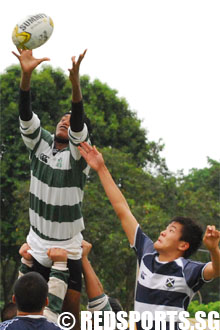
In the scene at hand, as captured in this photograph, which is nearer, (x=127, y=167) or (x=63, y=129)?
(x=63, y=129)

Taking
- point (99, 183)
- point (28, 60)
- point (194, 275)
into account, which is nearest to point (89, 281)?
point (194, 275)

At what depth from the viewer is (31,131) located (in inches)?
213

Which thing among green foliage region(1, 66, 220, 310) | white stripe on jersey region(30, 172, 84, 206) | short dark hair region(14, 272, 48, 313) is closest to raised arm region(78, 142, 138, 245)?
white stripe on jersey region(30, 172, 84, 206)

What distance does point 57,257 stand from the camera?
16.9ft

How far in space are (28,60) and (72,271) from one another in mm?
1668

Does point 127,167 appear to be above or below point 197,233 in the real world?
above

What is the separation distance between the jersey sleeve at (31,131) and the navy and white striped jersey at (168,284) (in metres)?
1.43

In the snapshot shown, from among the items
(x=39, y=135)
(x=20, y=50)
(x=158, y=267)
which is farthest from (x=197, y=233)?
(x=20, y=50)

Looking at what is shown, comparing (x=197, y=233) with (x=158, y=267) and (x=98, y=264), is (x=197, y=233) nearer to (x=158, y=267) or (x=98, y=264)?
(x=158, y=267)

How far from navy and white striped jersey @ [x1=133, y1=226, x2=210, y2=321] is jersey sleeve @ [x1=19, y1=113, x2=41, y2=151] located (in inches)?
56.2

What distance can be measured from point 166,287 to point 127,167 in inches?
567

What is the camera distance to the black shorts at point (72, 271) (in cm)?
532

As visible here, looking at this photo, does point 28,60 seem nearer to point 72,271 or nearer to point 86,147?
point 86,147

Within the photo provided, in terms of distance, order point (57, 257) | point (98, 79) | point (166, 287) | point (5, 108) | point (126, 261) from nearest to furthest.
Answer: point (166, 287) < point (57, 257) < point (126, 261) < point (5, 108) < point (98, 79)
